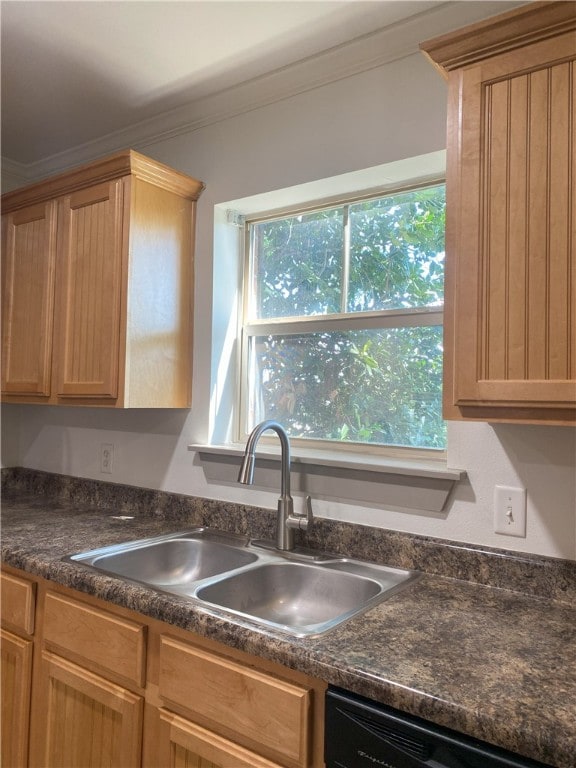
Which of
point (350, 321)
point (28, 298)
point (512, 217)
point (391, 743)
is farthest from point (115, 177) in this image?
point (391, 743)

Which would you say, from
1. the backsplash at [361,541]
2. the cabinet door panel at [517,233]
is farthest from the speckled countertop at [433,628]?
the cabinet door panel at [517,233]

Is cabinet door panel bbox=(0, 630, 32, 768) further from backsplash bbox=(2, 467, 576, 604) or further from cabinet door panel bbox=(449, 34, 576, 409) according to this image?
cabinet door panel bbox=(449, 34, 576, 409)

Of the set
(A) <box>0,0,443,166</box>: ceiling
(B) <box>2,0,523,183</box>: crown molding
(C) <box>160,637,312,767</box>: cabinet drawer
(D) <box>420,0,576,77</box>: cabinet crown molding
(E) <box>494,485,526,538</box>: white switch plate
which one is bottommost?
(C) <box>160,637,312,767</box>: cabinet drawer

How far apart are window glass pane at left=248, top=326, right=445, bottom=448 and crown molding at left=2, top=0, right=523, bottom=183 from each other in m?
0.82

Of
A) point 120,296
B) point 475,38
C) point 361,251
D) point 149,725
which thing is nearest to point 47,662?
point 149,725

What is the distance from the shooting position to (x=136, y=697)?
1.32 metres

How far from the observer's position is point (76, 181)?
2.07 meters

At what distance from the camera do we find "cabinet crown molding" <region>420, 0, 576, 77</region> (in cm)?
111

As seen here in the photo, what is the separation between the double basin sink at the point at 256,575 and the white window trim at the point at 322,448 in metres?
0.21

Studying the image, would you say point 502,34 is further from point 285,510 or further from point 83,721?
point 83,721

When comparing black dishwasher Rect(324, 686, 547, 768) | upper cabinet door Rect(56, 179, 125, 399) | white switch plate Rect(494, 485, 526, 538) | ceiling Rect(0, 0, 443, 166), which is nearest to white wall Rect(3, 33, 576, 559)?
white switch plate Rect(494, 485, 526, 538)

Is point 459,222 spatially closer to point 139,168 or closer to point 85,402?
point 139,168

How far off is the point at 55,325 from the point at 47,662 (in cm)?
119

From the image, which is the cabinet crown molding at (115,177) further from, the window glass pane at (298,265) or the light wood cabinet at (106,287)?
the window glass pane at (298,265)
